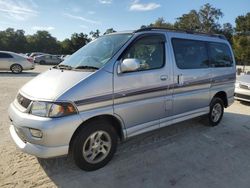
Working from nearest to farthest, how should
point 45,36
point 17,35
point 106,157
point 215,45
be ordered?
point 106,157
point 215,45
point 17,35
point 45,36

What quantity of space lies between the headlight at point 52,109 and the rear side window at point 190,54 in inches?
89.8

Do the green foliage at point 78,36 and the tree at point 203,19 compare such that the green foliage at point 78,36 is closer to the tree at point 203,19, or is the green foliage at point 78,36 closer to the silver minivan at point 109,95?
the tree at point 203,19

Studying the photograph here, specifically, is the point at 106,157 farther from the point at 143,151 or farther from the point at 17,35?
the point at 17,35

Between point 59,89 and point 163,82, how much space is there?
6.02ft

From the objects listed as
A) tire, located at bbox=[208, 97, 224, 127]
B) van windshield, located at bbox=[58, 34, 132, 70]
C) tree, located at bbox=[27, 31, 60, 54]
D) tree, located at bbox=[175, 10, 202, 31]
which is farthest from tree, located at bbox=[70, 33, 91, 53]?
van windshield, located at bbox=[58, 34, 132, 70]

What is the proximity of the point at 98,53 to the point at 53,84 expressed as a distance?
3.23 ft

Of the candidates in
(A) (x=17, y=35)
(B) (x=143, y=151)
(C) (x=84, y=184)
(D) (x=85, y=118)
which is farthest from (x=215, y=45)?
(A) (x=17, y=35)

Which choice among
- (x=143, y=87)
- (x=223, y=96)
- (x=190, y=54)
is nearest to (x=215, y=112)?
(x=223, y=96)

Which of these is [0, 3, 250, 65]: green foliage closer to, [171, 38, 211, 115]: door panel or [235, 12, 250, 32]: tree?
[235, 12, 250, 32]: tree

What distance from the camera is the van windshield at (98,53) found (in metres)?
3.85

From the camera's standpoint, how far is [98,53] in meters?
4.12

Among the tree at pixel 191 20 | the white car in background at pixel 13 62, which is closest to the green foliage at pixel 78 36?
the tree at pixel 191 20

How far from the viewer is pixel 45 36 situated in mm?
74312

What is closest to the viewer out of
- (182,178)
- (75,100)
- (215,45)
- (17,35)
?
(75,100)
